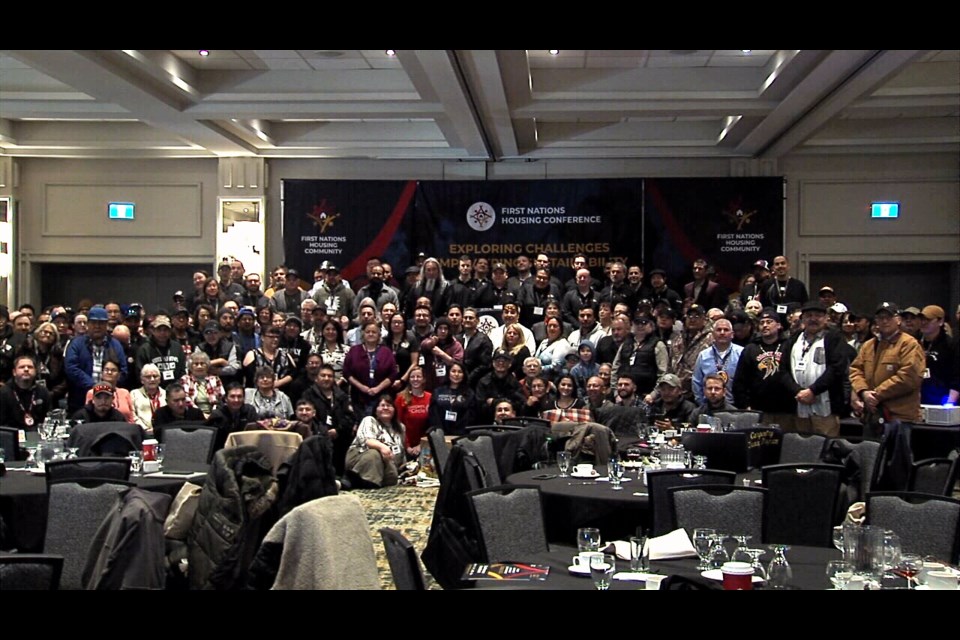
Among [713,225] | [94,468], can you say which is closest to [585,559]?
[94,468]

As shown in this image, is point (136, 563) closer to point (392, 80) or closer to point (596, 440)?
point (596, 440)

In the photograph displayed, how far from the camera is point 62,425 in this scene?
723 centimetres

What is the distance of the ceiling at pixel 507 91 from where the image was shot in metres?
9.69

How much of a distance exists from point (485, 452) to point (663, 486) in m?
1.92

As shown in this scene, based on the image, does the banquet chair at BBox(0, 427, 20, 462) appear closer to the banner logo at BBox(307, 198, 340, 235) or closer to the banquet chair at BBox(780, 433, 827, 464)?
the banquet chair at BBox(780, 433, 827, 464)

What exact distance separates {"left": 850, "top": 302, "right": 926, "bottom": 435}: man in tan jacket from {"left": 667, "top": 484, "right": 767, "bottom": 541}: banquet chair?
12.8 feet

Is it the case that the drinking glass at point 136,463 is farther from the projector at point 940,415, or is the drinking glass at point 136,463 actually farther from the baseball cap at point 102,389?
the projector at point 940,415

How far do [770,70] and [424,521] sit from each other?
20.4 ft

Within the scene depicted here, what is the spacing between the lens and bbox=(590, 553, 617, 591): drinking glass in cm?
374

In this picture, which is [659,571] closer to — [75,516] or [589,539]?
[589,539]

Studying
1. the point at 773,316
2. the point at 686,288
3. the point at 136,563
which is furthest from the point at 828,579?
the point at 686,288

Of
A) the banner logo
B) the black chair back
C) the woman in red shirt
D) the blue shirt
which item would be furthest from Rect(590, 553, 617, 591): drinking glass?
the banner logo

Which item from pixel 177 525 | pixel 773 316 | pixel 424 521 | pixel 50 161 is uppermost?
Result: pixel 50 161

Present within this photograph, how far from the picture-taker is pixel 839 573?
3723 mm
